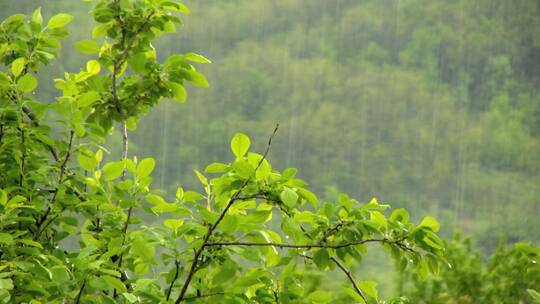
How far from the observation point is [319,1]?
29469 mm

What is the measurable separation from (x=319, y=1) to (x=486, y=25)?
6362 millimetres

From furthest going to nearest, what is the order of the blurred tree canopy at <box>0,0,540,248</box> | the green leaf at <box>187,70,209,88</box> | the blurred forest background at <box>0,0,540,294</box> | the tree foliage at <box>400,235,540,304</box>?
the blurred tree canopy at <box>0,0,540,248</box>, the blurred forest background at <box>0,0,540,294</box>, the tree foliage at <box>400,235,540,304</box>, the green leaf at <box>187,70,209,88</box>

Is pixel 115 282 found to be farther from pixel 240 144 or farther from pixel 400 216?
pixel 400 216

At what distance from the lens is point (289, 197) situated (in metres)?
1.00

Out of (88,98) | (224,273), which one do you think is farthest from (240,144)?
(88,98)

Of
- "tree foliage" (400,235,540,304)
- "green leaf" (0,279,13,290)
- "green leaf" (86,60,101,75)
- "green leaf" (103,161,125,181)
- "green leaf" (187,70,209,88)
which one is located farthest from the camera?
"tree foliage" (400,235,540,304)

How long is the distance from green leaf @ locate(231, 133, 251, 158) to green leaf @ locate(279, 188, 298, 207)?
9cm

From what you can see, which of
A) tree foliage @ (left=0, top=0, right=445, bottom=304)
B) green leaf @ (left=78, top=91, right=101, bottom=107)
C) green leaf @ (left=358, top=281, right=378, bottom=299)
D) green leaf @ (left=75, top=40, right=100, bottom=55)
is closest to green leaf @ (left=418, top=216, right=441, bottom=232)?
tree foliage @ (left=0, top=0, right=445, bottom=304)

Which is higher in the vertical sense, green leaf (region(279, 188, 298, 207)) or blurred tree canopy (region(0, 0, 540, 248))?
green leaf (region(279, 188, 298, 207))

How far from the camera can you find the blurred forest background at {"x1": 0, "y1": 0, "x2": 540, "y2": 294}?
26031 millimetres

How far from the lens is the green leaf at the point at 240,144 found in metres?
1.07

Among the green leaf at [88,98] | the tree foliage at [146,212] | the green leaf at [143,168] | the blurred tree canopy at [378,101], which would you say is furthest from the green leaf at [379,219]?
the blurred tree canopy at [378,101]

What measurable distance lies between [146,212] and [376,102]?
27.1m

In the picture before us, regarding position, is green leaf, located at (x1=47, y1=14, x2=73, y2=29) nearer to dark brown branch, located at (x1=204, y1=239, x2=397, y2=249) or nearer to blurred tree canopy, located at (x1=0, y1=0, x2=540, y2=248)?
dark brown branch, located at (x1=204, y1=239, x2=397, y2=249)
